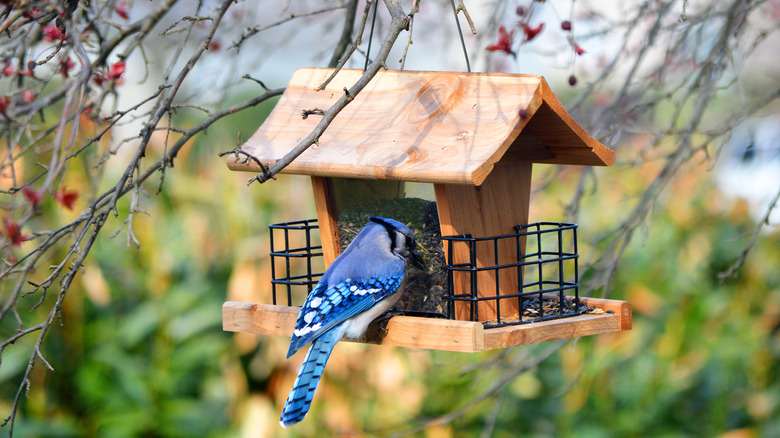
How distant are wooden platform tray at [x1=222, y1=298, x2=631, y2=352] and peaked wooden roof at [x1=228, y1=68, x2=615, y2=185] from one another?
1.59 ft

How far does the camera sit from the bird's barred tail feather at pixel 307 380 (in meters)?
2.62

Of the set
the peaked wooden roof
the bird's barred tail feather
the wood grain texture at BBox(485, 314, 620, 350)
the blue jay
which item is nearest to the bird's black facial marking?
the blue jay

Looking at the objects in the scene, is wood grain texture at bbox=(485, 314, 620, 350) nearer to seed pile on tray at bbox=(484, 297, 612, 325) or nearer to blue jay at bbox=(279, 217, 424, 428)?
seed pile on tray at bbox=(484, 297, 612, 325)

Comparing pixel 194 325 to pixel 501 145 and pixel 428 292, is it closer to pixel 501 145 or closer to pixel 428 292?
pixel 428 292

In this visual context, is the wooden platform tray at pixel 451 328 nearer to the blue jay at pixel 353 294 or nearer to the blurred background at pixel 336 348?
the blue jay at pixel 353 294

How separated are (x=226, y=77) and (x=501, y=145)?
1736 mm

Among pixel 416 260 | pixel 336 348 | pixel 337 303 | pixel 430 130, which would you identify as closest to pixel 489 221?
pixel 416 260

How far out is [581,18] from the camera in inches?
176

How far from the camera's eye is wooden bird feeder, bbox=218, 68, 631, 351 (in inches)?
A: 104

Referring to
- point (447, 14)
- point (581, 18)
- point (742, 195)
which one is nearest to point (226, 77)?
point (447, 14)

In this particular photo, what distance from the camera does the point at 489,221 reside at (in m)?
2.94

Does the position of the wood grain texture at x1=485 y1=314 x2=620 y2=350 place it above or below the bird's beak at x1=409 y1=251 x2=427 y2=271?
below

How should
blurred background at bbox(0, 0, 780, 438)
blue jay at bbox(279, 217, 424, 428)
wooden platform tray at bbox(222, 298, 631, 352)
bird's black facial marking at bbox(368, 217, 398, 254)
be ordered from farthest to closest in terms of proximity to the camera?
blurred background at bbox(0, 0, 780, 438)
bird's black facial marking at bbox(368, 217, 398, 254)
blue jay at bbox(279, 217, 424, 428)
wooden platform tray at bbox(222, 298, 631, 352)

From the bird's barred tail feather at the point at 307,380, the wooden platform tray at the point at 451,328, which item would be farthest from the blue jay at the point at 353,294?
the wooden platform tray at the point at 451,328
